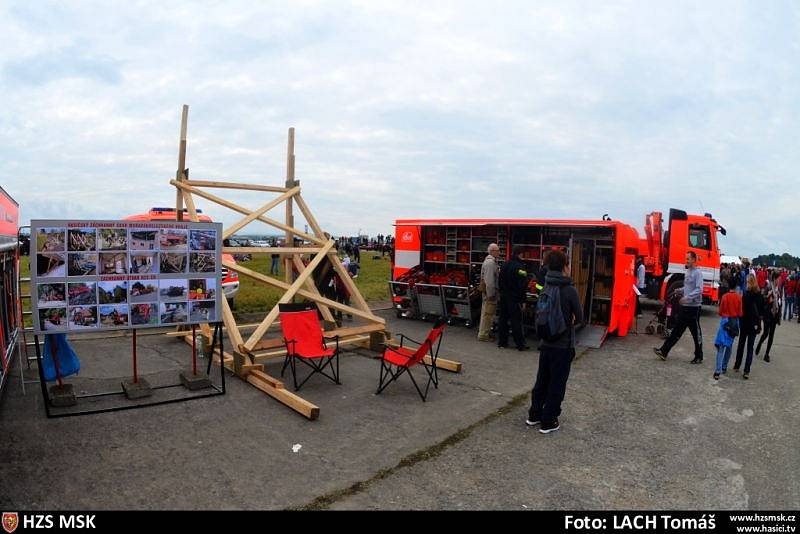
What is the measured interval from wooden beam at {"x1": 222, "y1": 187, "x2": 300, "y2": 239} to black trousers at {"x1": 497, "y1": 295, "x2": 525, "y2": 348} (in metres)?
4.01

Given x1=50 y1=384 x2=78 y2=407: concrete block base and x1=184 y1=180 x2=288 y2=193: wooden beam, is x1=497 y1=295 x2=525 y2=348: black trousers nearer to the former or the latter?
x1=184 y1=180 x2=288 y2=193: wooden beam

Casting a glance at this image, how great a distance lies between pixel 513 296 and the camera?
8758mm

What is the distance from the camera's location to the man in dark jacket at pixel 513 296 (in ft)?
28.4

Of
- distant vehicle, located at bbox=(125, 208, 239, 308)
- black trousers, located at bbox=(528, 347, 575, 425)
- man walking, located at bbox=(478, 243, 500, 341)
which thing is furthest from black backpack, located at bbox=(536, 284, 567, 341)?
distant vehicle, located at bbox=(125, 208, 239, 308)

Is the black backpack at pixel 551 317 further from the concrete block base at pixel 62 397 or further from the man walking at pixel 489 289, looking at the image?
the concrete block base at pixel 62 397

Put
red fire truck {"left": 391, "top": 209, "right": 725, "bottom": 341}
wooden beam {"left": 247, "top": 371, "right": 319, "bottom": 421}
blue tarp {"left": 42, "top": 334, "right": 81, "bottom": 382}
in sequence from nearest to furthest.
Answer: wooden beam {"left": 247, "top": 371, "right": 319, "bottom": 421}, blue tarp {"left": 42, "top": 334, "right": 81, "bottom": 382}, red fire truck {"left": 391, "top": 209, "right": 725, "bottom": 341}

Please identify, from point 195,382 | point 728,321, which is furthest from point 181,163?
point 728,321

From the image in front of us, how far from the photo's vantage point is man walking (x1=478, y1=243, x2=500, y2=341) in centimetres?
920

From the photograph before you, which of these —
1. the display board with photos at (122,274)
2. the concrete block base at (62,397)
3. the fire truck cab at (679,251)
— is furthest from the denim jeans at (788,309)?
the concrete block base at (62,397)
